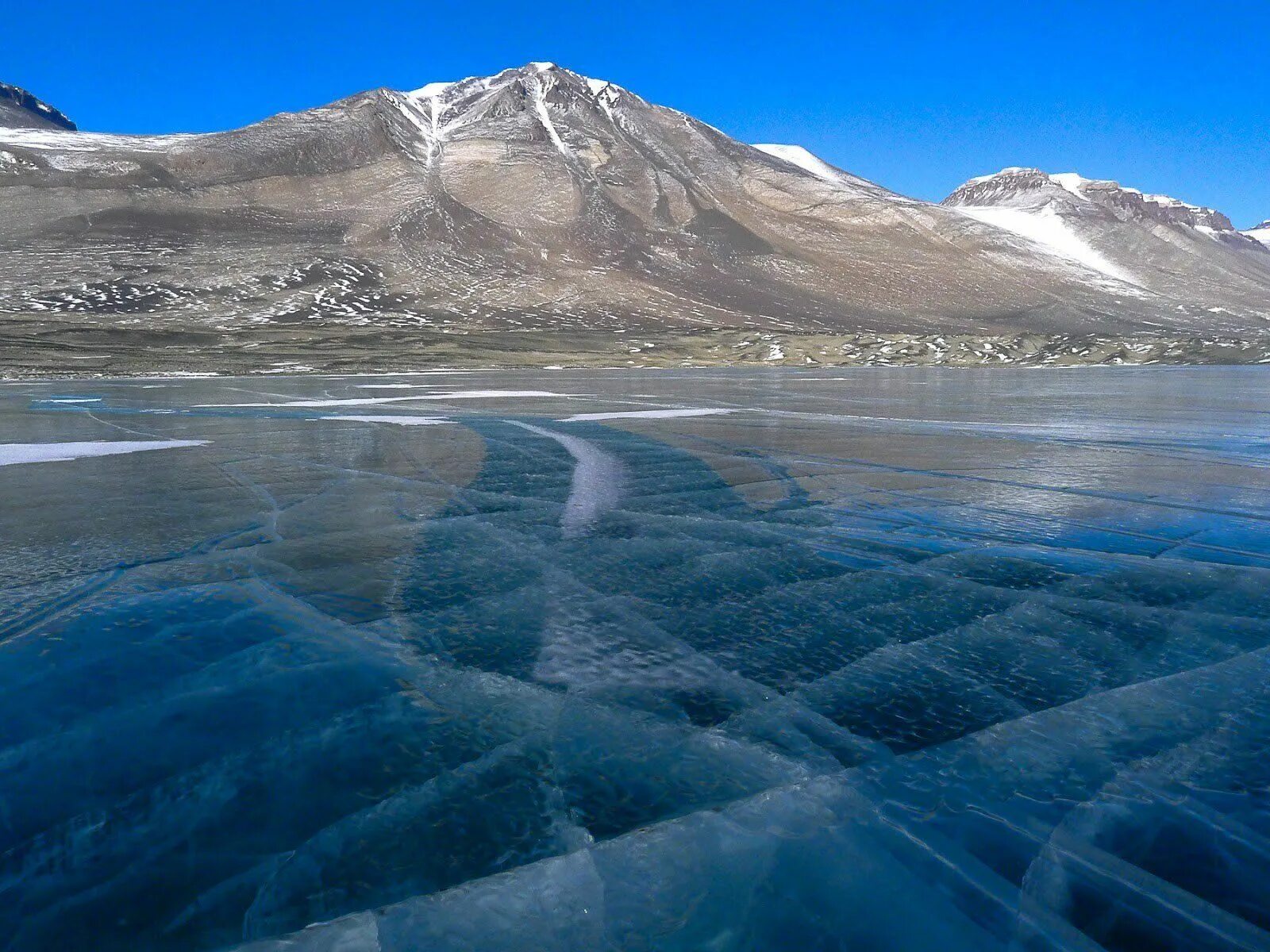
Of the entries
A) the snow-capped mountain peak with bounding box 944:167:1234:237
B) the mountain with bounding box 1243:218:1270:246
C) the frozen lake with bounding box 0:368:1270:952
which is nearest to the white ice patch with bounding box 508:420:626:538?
the frozen lake with bounding box 0:368:1270:952

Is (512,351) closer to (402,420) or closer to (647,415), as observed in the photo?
(647,415)

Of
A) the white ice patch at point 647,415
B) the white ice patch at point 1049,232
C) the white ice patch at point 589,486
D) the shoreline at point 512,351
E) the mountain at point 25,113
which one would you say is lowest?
the shoreline at point 512,351

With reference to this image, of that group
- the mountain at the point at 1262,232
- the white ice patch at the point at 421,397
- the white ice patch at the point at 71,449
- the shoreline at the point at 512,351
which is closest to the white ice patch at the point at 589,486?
the white ice patch at the point at 71,449

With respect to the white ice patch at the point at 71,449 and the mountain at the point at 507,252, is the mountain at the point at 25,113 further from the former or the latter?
the white ice patch at the point at 71,449

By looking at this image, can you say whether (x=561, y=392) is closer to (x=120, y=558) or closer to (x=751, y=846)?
(x=120, y=558)

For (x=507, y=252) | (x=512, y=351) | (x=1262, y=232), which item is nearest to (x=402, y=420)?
(x=512, y=351)

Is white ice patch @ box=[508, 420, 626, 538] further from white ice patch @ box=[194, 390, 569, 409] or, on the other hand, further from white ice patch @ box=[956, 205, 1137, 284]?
white ice patch @ box=[956, 205, 1137, 284]

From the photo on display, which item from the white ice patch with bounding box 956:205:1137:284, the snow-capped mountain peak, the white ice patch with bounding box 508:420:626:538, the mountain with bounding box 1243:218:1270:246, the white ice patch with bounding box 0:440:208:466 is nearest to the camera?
the white ice patch with bounding box 508:420:626:538
